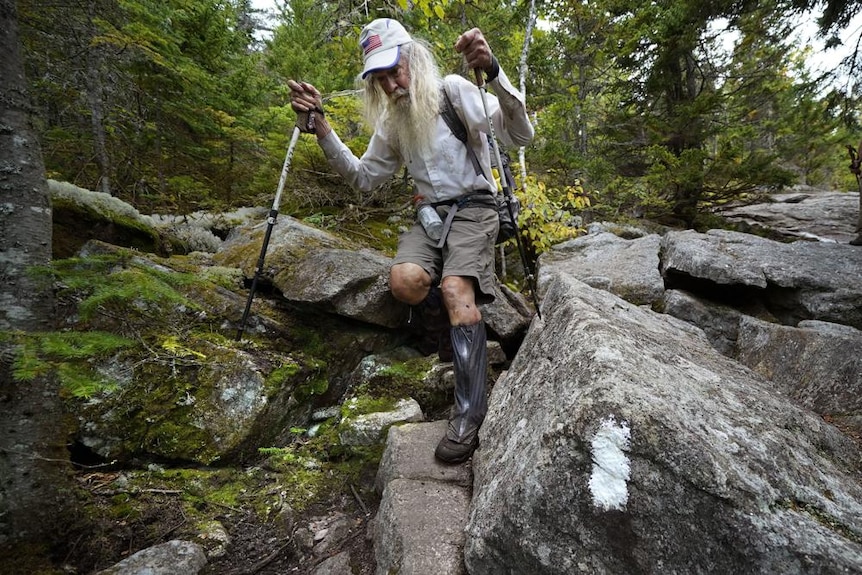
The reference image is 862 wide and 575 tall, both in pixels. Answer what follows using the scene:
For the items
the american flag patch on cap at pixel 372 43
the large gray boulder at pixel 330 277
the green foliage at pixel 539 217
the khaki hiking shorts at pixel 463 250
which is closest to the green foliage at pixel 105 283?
the khaki hiking shorts at pixel 463 250

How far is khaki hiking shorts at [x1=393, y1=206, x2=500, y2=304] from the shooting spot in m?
3.17

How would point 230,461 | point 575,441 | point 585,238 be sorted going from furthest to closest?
point 585,238 < point 230,461 < point 575,441

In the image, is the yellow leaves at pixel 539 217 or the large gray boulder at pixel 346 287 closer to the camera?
the large gray boulder at pixel 346 287

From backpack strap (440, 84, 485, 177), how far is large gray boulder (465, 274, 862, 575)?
2091mm

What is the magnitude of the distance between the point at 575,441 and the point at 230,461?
2.70 metres

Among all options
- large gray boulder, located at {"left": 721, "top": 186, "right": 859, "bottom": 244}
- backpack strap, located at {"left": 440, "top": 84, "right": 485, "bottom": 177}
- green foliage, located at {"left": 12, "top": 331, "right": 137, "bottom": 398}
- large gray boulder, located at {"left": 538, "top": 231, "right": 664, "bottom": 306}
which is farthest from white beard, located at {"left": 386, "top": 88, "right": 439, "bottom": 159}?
large gray boulder, located at {"left": 721, "top": 186, "right": 859, "bottom": 244}

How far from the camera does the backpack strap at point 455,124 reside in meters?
3.52

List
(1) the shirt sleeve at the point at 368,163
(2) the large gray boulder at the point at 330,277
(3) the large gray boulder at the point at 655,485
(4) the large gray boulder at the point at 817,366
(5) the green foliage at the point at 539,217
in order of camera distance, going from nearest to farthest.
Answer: (3) the large gray boulder at the point at 655,485
(4) the large gray boulder at the point at 817,366
(1) the shirt sleeve at the point at 368,163
(2) the large gray boulder at the point at 330,277
(5) the green foliage at the point at 539,217

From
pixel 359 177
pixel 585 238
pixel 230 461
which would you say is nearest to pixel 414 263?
pixel 359 177

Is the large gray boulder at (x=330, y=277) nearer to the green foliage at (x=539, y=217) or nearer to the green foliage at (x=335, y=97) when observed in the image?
the green foliage at (x=335, y=97)

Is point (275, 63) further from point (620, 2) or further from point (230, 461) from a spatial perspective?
point (230, 461)

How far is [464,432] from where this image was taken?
2.68 meters

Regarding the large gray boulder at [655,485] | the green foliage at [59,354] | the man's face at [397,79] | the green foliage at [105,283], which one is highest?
the man's face at [397,79]

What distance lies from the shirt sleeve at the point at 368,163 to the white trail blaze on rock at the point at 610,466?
3.30 m
